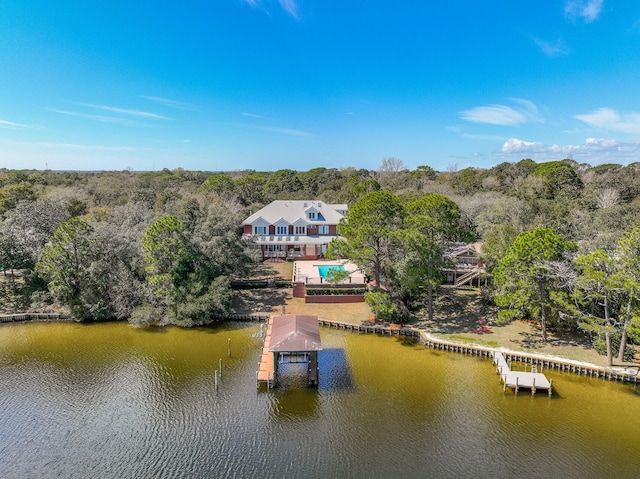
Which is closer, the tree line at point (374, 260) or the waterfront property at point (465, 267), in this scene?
the tree line at point (374, 260)

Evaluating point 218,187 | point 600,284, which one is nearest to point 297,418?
point 600,284

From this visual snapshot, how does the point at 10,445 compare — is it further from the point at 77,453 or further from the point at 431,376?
the point at 431,376

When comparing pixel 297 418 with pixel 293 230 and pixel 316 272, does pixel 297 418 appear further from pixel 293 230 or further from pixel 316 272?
pixel 293 230

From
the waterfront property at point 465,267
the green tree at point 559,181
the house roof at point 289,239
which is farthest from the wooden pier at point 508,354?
the green tree at point 559,181

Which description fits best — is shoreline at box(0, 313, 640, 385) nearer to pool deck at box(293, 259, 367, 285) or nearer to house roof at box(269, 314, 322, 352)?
pool deck at box(293, 259, 367, 285)

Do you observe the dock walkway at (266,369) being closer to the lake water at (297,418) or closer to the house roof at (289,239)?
the lake water at (297,418)

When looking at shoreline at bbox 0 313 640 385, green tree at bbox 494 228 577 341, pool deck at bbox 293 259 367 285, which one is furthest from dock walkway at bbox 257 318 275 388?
green tree at bbox 494 228 577 341
